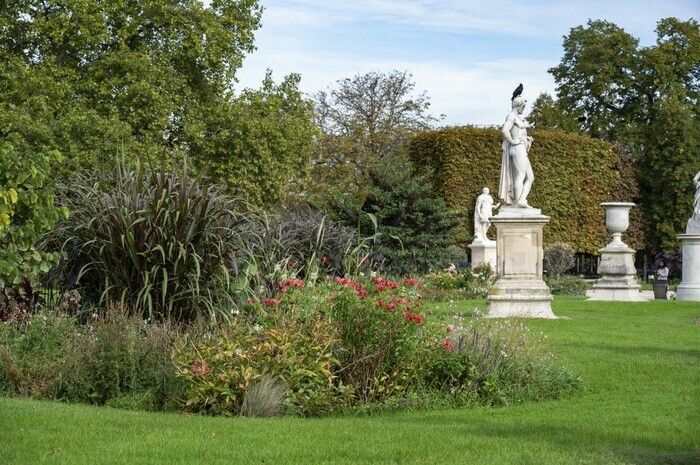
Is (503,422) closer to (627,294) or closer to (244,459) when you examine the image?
(244,459)

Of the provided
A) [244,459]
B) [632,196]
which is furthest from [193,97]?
[244,459]

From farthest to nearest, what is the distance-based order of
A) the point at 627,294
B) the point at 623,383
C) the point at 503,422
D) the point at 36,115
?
the point at 36,115 → the point at 627,294 → the point at 623,383 → the point at 503,422

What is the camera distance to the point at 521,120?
20500 millimetres

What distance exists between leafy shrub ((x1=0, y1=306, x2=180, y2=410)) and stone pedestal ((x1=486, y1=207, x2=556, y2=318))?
9949mm

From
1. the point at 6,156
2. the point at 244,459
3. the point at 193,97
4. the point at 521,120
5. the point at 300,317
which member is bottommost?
the point at 244,459

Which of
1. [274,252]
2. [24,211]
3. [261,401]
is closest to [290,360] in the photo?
[261,401]

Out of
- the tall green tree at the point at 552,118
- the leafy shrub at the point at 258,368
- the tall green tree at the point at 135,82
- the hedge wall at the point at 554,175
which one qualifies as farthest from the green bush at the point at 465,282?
the tall green tree at the point at 552,118

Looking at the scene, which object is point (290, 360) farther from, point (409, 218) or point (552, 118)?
point (552, 118)

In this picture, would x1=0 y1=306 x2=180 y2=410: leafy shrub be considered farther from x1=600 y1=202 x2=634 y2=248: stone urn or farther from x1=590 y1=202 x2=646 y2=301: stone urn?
x1=600 y1=202 x2=634 y2=248: stone urn

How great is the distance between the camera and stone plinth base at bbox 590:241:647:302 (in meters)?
26.8

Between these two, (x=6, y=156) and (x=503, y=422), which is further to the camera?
(x=6, y=156)

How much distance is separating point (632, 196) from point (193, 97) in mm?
21326

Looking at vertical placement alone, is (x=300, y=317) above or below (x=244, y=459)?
above

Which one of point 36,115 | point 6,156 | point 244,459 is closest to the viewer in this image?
point 244,459
